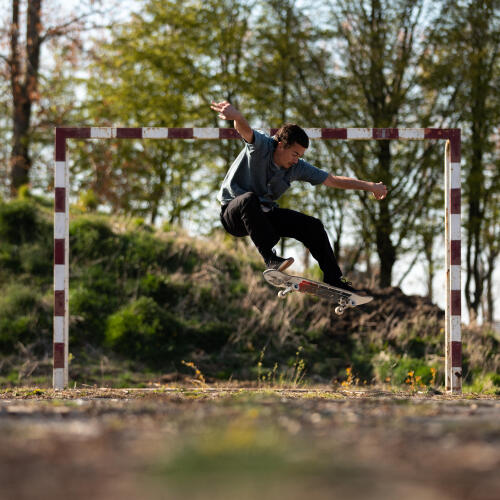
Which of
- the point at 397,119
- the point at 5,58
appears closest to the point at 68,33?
the point at 5,58

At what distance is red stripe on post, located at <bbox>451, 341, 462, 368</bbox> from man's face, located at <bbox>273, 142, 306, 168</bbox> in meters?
2.78

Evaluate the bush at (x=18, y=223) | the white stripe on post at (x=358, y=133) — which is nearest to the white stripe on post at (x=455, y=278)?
the white stripe on post at (x=358, y=133)

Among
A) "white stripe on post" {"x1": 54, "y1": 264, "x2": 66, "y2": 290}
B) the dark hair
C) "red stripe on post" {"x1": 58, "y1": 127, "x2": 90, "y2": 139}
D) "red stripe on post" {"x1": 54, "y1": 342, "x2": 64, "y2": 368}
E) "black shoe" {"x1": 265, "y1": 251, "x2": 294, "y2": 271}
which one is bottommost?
"red stripe on post" {"x1": 54, "y1": 342, "x2": 64, "y2": 368}

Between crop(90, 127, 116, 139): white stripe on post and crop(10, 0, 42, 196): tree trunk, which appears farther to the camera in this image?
crop(10, 0, 42, 196): tree trunk

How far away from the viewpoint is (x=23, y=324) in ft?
36.1

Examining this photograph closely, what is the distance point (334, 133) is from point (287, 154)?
4.95 ft

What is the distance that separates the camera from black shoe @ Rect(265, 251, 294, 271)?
19.7ft

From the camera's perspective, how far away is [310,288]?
6594 millimetres

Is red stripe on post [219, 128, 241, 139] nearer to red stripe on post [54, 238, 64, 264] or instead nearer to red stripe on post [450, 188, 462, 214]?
red stripe on post [54, 238, 64, 264]

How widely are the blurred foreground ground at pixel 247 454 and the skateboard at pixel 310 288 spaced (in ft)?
9.54

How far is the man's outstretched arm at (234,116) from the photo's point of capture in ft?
18.1

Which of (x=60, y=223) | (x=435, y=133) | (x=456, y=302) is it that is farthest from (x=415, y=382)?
(x=60, y=223)

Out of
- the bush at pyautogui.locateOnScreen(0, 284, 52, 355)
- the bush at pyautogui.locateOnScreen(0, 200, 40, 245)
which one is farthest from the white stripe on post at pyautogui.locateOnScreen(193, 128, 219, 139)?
the bush at pyautogui.locateOnScreen(0, 200, 40, 245)

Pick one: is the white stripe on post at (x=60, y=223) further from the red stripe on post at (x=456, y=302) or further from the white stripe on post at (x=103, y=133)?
the red stripe on post at (x=456, y=302)
